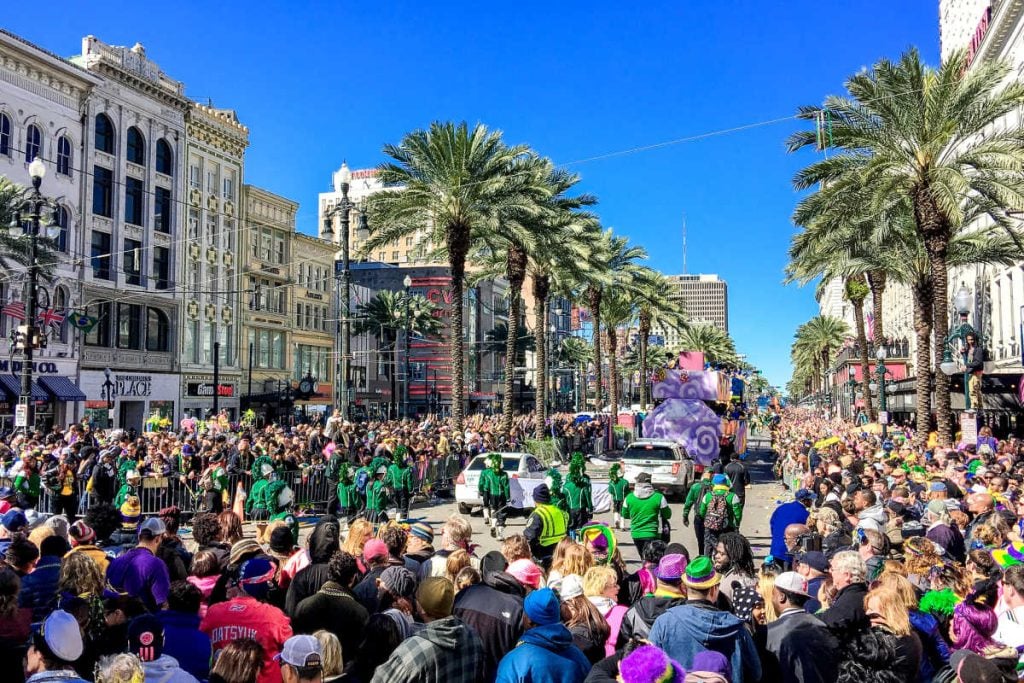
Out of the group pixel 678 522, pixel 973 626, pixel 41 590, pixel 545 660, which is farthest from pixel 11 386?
pixel 973 626

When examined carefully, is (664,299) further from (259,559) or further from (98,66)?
(259,559)

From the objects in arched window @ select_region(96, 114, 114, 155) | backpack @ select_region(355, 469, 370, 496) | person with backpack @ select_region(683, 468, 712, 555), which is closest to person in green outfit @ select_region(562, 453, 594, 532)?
Answer: person with backpack @ select_region(683, 468, 712, 555)

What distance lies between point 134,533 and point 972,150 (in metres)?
20.3

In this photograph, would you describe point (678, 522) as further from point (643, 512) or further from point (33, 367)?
point (33, 367)

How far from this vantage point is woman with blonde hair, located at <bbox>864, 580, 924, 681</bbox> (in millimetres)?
4496

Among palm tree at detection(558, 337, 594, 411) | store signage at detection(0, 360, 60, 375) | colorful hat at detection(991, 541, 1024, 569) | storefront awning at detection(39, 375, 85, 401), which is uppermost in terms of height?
palm tree at detection(558, 337, 594, 411)

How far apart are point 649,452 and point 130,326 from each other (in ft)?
104

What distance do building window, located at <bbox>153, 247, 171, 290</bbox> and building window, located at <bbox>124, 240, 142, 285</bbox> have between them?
44.5 inches

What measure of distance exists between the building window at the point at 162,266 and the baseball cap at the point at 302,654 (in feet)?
144

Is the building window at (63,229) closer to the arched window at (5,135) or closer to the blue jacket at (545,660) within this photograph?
the arched window at (5,135)

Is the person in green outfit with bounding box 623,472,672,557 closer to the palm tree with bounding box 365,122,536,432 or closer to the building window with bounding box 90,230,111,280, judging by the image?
the palm tree with bounding box 365,122,536,432

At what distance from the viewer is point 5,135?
115 ft

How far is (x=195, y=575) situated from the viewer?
6.33m

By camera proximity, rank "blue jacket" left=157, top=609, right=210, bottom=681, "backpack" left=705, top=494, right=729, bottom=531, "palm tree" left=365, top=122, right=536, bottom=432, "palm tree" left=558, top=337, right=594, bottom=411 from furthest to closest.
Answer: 1. "palm tree" left=558, top=337, right=594, bottom=411
2. "palm tree" left=365, top=122, right=536, bottom=432
3. "backpack" left=705, top=494, right=729, bottom=531
4. "blue jacket" left=157, top=609, right=210, bottom=681
